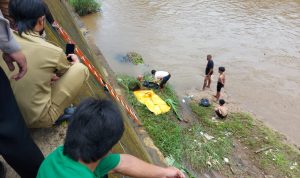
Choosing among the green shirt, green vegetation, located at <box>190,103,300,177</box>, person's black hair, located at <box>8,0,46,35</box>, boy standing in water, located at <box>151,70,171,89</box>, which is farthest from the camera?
boy standing in water, located at <box>151,70,171,89</box>

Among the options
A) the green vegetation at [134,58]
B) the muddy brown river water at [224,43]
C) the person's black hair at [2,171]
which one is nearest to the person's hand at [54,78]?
the person's black hair at [2,171]

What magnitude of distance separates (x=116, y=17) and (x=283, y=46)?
7.94 m

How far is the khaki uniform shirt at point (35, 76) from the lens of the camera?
8.84 feet

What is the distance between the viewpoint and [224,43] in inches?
591

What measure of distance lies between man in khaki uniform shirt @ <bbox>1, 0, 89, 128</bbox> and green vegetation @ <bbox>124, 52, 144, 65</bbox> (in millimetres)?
9289

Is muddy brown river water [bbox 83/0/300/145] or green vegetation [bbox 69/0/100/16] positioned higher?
green vegetation [bbox 69/0/100/16]

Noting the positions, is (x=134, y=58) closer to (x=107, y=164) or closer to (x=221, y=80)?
(x=221, y=80)

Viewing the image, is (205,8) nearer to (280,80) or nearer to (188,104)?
(280,80)

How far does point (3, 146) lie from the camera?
2195 mm

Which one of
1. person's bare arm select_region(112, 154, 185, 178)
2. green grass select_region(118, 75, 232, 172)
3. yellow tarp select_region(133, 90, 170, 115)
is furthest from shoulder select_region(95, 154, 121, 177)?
yellow tarp select_region(133, 90, 170, 115)

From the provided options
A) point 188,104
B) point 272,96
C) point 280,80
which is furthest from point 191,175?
point 280,80

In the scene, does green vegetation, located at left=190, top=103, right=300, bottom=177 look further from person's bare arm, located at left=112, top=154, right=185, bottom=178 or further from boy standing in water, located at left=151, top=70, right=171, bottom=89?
person's bare arm, located at left=112, top=154, right=185, bottom=178

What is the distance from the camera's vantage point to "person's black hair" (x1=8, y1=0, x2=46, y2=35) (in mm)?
2898

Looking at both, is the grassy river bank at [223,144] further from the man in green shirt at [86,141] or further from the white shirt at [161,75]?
the man in green shirt at [86,141]
